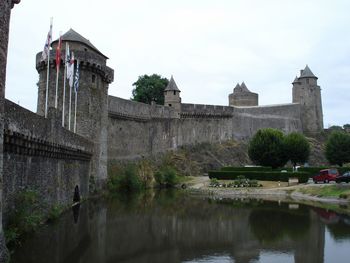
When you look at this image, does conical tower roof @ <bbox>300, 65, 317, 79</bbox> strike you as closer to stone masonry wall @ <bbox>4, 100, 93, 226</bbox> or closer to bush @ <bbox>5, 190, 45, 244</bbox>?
stone masonry wall @ <bbox>4, 100, 93, 226</bbox>

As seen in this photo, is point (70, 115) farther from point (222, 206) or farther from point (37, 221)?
point (37, 221)

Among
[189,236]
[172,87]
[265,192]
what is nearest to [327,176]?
[265,192]

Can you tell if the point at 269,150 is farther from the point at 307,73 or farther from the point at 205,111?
the point at 307,73

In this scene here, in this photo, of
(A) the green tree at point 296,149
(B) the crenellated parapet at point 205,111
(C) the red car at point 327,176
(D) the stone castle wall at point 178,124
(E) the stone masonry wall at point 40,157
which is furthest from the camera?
(B) the crenellated parapet at point 205,111

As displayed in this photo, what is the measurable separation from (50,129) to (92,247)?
19.6 feet

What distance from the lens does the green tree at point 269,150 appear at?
49.2 m

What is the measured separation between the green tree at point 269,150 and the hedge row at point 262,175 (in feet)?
22.5

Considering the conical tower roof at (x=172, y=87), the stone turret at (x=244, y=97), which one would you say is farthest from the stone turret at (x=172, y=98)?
the stone turret at (x=244, y=97)

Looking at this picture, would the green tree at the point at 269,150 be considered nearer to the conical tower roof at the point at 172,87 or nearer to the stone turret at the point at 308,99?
the conical tower roof at the point at 172,87

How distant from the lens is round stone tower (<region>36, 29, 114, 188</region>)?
99.7 feet

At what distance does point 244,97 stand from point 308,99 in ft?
42.0

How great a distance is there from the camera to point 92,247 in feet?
45.8

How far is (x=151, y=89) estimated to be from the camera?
64.1 metres

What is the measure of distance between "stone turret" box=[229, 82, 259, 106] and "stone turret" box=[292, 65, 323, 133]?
9627 millimetres
